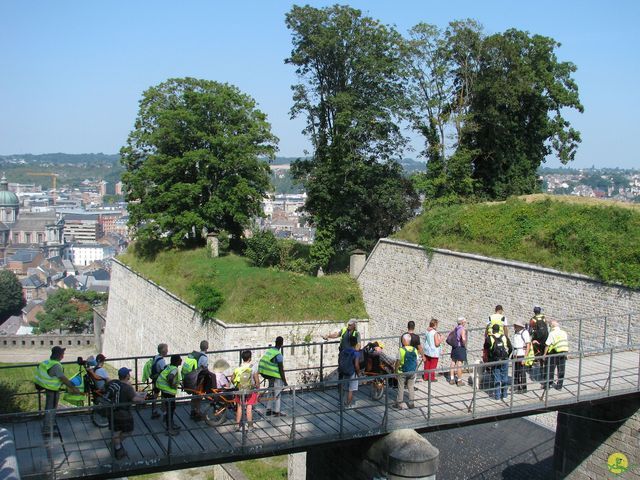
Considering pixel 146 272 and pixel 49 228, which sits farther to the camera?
pixel 49 228

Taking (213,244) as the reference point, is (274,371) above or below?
below

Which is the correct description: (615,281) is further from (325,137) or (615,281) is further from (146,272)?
(146,272)

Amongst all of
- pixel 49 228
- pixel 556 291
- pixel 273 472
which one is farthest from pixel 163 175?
pixel 49 228

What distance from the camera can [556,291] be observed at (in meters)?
17.0

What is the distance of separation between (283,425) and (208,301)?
42.8 ft

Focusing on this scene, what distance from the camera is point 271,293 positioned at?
2245 centimetres

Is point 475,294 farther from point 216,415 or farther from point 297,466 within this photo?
point 216,415

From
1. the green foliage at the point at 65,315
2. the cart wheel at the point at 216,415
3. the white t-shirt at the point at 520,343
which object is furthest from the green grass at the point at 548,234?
the green foliage at the point at 65,315

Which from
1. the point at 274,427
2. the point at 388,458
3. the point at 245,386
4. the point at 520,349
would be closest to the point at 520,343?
the point at 520,349

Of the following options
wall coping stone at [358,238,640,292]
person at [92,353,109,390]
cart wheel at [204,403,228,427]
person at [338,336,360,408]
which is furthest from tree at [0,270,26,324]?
person at [338,336,360,408]

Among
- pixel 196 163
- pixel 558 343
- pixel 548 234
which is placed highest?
pixel 196 163

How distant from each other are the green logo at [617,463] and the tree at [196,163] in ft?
62.9

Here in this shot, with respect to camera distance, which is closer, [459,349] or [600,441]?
[459,349]

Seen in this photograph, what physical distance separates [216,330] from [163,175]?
9.48 metres
